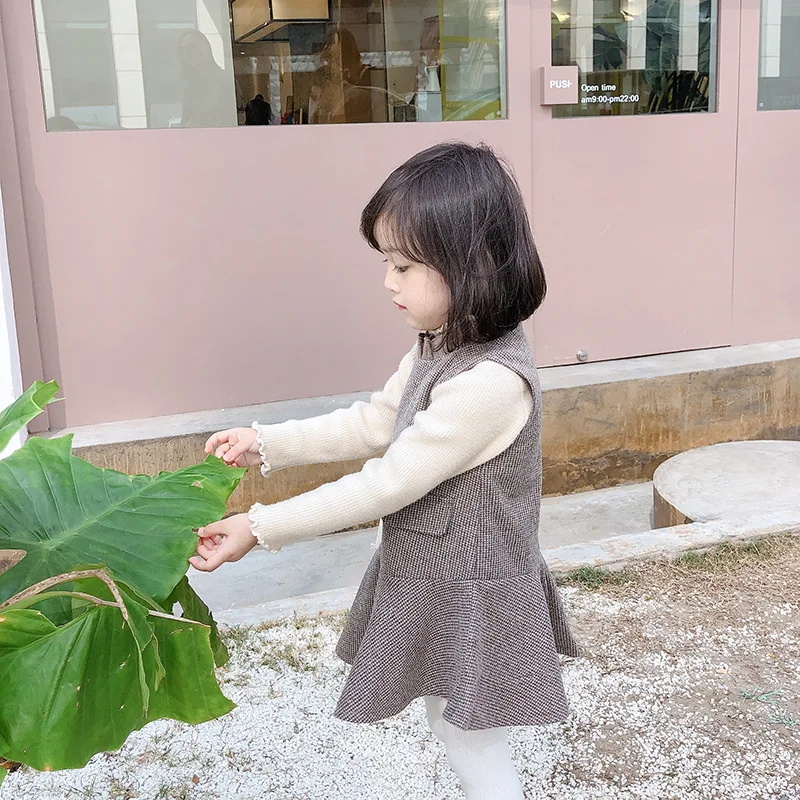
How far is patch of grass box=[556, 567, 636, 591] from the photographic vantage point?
9.70 feet

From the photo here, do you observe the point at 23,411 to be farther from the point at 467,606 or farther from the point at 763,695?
the point at 763,695

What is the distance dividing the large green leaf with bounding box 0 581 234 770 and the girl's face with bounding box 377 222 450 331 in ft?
2.27

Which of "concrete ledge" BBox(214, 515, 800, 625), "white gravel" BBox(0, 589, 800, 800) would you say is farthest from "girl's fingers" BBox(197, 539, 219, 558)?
"concrete ledge" BBox(214, 515, 800, 625)

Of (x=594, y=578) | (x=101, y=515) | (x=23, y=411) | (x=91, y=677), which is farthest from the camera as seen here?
(x=594, y=578)

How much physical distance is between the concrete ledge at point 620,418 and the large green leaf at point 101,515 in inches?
94.8

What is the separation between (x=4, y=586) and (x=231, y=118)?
3.08m

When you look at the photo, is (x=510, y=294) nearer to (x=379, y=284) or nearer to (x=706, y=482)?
(x=706, y=482)

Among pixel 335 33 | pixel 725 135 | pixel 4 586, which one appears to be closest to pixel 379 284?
pixel 335 33

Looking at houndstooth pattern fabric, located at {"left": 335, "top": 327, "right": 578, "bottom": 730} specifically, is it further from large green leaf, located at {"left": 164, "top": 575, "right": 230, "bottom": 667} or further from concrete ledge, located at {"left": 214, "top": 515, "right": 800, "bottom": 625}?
concrete ledge, located at {"left": 214, "top": 515, "right": 800, "bottom": 625}

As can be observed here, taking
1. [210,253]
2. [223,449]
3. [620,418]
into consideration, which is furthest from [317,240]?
[223,449]

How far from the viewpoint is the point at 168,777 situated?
2.15 m

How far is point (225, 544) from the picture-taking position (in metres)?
1.53

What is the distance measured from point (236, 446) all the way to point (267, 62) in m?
2.72

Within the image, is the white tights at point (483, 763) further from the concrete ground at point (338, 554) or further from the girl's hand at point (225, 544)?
the concrete ground at point (338, 554)
